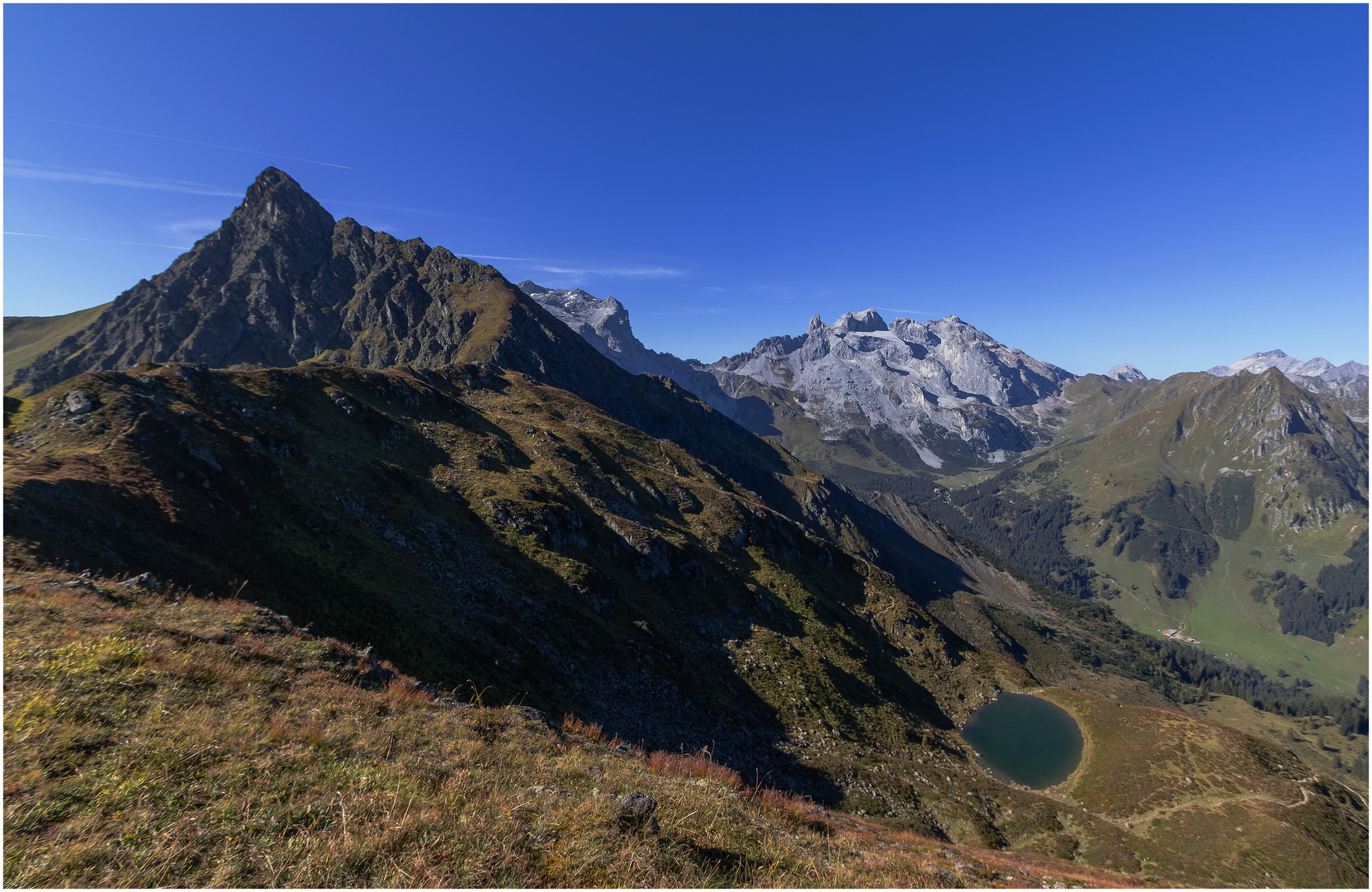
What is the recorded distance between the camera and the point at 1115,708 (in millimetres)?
93750

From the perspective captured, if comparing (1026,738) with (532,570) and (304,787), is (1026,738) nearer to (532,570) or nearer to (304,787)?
(532,570)

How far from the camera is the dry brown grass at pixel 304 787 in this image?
7.25 m

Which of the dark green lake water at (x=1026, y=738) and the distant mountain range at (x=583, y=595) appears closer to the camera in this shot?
the distant mountain range at (x=583, y=595)

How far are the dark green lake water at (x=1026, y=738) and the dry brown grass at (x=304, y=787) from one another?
3195 inches

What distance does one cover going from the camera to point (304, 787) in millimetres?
9000

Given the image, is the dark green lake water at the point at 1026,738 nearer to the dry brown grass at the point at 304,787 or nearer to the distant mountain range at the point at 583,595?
the distant mountain range at the point at 583,595

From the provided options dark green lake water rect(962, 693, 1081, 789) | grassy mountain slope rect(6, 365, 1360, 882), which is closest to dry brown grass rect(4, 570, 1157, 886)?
grassy mountain slope rect(6, 365, 1360, 882)

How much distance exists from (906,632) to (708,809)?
95559 mm

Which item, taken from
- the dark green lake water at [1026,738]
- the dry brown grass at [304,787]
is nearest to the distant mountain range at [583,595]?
the dry brown grass at [304,787]

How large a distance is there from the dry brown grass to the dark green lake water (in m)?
81.2

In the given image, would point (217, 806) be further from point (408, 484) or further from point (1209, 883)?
point (1209, 883)

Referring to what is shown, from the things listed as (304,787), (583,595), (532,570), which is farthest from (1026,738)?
(304,787)

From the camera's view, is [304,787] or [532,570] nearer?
[304,787]

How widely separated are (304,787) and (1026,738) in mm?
110315
